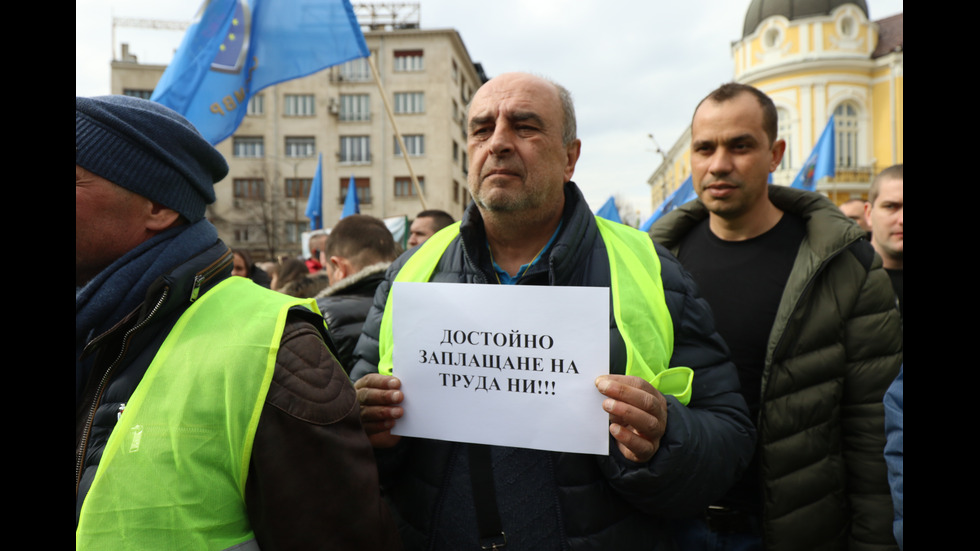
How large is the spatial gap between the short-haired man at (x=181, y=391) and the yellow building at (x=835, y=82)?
3196 cm

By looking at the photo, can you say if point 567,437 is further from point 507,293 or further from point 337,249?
point 337,249

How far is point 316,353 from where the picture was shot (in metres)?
1.39

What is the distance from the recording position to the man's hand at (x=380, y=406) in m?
1.56

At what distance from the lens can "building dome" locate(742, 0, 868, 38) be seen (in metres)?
30.5

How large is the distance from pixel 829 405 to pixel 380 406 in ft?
5.14

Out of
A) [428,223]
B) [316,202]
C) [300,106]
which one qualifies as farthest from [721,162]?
[300,106]

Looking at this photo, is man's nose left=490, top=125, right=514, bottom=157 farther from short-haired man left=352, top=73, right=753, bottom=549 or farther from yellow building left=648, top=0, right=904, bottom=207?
yellow building left=648, top=0, right=904, bottom=207

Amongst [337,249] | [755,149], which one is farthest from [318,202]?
[755,149]

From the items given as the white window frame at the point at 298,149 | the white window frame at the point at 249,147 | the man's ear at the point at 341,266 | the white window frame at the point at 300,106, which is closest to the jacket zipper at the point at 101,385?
the man's ear at the point at 341,266

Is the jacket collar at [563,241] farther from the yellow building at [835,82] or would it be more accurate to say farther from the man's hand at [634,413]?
the yellow building at [835,82]

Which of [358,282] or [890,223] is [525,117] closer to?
[358,282]

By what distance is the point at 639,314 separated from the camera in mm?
1575
